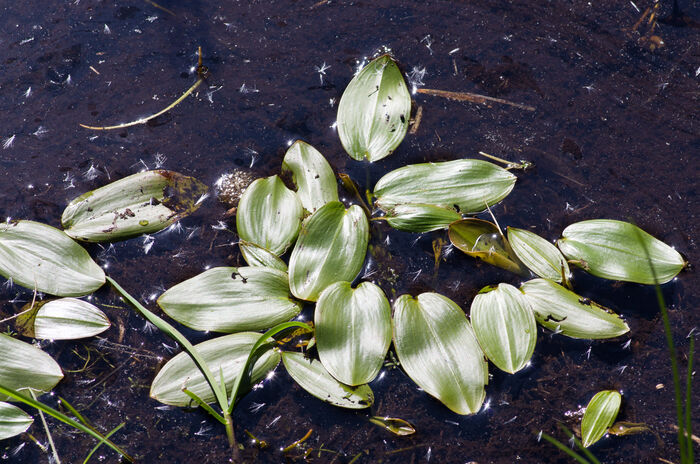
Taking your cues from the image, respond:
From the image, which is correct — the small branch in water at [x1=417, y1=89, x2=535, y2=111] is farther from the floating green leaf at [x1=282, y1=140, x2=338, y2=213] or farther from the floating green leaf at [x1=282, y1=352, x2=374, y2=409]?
the floating green leaf at [x1=282, y1=352, x2=374, y2=409]

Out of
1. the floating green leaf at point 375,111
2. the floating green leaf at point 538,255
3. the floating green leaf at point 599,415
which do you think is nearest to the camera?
the floating green leaf at point 599,415

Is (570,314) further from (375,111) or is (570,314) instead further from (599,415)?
(375,111)

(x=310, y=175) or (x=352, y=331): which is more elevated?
(x=310, y=175)

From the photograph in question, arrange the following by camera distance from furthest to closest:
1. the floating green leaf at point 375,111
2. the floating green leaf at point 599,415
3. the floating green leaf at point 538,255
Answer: the floating green leaf at point 375,111
the floating green leaf at point 538,255
the floating green leaf at point 599,415

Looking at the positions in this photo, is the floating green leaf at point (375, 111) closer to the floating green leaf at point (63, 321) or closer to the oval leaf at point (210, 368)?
the oval leaf at point (210, 368)

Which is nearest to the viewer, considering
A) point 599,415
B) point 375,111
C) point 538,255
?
point 599,415

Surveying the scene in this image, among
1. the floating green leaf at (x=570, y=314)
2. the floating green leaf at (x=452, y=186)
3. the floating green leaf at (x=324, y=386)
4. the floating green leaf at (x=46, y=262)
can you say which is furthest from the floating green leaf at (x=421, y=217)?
the floating green leaf at (x=46, y=262)

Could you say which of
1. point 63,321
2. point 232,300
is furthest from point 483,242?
point 63,321

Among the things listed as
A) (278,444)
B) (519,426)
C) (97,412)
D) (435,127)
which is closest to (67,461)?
(97,412)
